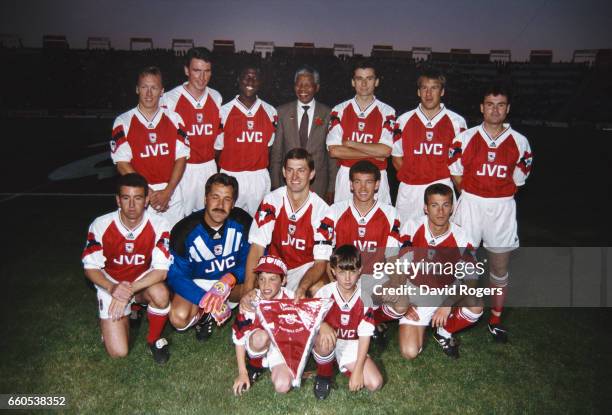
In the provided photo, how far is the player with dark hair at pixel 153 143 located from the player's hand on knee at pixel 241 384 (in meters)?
1.88

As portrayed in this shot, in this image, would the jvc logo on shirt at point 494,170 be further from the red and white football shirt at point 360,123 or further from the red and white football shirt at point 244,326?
the red and white football shirt at point 244,326

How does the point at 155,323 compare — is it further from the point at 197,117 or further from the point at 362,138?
the point at 362,138

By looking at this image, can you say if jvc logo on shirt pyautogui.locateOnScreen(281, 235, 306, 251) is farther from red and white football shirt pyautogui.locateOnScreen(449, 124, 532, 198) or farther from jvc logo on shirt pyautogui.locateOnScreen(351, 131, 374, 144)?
red and white football shirt pyautogui.locateOnScreen(449, 124, 532, 198)

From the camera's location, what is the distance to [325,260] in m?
3.51

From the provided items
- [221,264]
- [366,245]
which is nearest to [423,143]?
[366,245]

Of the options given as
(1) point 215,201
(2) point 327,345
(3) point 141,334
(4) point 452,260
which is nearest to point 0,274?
(3) point 141,334

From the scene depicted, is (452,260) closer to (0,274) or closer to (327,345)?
(327,345)

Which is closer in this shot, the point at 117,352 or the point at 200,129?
the point at 117,352

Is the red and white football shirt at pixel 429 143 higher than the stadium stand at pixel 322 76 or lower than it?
lower

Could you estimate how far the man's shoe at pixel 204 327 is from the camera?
3673 mm

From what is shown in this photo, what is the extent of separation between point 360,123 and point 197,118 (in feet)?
5.28

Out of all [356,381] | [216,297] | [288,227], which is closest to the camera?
[356,381]

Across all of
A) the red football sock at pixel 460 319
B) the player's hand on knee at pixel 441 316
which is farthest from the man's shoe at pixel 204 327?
the red football sock at pixel 460 319

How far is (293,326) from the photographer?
2979 mm
